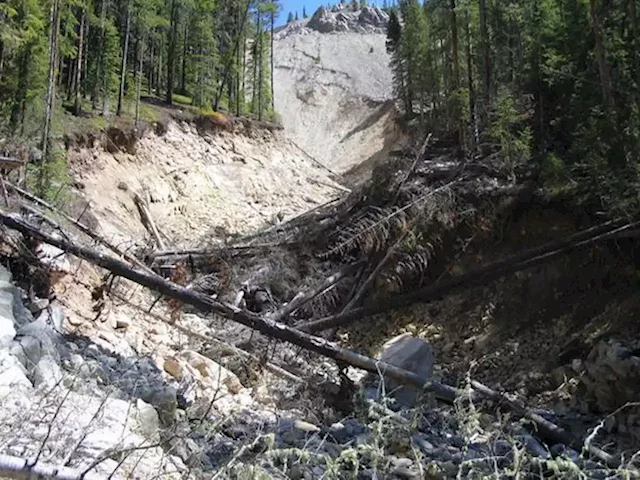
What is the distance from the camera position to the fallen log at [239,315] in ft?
22.6

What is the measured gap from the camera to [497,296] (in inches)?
398

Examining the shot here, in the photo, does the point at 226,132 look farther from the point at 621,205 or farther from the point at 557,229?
the point at 621,205

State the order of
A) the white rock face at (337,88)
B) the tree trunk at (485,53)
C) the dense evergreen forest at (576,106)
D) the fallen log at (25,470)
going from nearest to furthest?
the fallen log at (25,470) → the dense evergreen forest at (576,106) → the tree trunk at (485,53) → the white rock face at (337,88)

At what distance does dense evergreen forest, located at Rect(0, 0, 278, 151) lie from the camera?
16656mm

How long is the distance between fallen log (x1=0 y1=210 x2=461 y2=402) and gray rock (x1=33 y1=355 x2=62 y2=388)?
1664 mm

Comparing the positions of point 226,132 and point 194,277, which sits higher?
point 226,132

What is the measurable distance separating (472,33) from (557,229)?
16.4 meters

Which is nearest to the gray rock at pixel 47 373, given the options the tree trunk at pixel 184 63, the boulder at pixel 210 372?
the boulder at pixel 210 372

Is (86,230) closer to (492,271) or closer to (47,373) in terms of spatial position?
(47,373)

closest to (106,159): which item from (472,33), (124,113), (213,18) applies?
(124,113)

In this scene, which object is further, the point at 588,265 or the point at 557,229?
the point at 557,229

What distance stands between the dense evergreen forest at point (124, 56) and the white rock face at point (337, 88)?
5626 mm

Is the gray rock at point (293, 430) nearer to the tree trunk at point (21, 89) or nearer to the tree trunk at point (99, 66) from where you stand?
the tree trunk at point (21, 89)

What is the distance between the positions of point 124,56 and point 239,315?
2215cm
